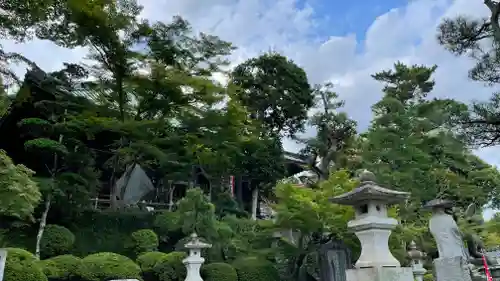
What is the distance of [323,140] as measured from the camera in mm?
26141

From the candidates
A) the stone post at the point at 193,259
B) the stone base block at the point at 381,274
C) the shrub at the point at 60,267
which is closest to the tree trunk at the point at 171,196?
the stone post at the point at 193,259

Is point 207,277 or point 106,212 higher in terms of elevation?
point 106,212

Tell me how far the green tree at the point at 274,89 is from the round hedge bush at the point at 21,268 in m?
15.9

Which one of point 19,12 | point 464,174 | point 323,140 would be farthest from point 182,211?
point 464,174

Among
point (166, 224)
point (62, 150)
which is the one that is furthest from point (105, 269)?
point (62, 150)

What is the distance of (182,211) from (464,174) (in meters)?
19.7

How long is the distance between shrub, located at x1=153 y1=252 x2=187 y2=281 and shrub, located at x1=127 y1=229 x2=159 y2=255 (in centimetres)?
203

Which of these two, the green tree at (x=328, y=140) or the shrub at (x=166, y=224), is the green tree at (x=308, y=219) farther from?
the green tree at (x=328, y=140)

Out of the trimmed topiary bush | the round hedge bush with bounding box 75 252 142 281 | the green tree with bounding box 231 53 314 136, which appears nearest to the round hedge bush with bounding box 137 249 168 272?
the trimmed topiary bush

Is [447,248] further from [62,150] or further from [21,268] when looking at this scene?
[62,150]

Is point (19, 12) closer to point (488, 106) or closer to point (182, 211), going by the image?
point (182, 211)

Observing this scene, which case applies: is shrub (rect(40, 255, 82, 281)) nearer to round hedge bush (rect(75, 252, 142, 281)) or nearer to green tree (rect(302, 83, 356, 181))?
round hedge bush (rect(75, 252, 142, 281))

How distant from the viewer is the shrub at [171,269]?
1376cm

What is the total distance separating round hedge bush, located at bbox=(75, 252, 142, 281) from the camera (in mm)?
12609
